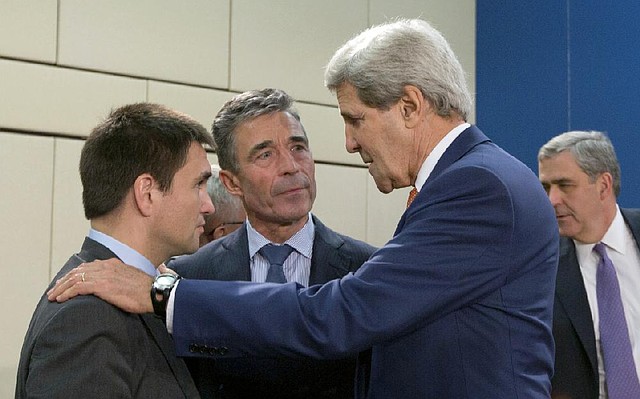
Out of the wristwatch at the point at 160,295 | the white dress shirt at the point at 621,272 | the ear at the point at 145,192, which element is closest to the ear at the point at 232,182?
the ear at the point at 145,192

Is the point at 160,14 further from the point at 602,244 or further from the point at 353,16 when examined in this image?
the point at 602,244

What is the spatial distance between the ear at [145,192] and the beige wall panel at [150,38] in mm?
2008

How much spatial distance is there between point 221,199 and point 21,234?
2.73 feet

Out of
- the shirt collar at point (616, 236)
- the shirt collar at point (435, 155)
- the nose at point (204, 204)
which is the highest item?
the shirt collar at point (435, 155)

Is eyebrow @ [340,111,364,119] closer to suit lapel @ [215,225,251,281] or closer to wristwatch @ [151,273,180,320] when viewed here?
wristwatch @ [151,273,180,320]

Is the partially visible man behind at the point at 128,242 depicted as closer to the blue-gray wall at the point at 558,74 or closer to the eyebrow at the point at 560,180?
the eyebrow at the point at 560,180

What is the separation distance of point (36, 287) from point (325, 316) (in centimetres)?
222

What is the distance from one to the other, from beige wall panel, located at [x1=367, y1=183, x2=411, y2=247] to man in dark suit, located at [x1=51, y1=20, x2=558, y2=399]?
2.91m

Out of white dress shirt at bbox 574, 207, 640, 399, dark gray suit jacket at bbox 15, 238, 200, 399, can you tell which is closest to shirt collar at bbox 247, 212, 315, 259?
dark gray suit jacket at bbox 15, 238, 200, 399

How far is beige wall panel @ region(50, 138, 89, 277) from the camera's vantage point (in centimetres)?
387

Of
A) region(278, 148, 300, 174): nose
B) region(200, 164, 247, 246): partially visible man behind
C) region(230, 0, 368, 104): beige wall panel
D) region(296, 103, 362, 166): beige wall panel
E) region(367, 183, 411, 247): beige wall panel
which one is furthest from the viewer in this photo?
region(367, 183, 411, 247): beige wall panel

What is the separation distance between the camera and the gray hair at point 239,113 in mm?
2805

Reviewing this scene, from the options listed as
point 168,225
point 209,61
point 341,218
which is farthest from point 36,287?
point 168,225

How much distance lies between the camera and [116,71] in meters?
4.03
